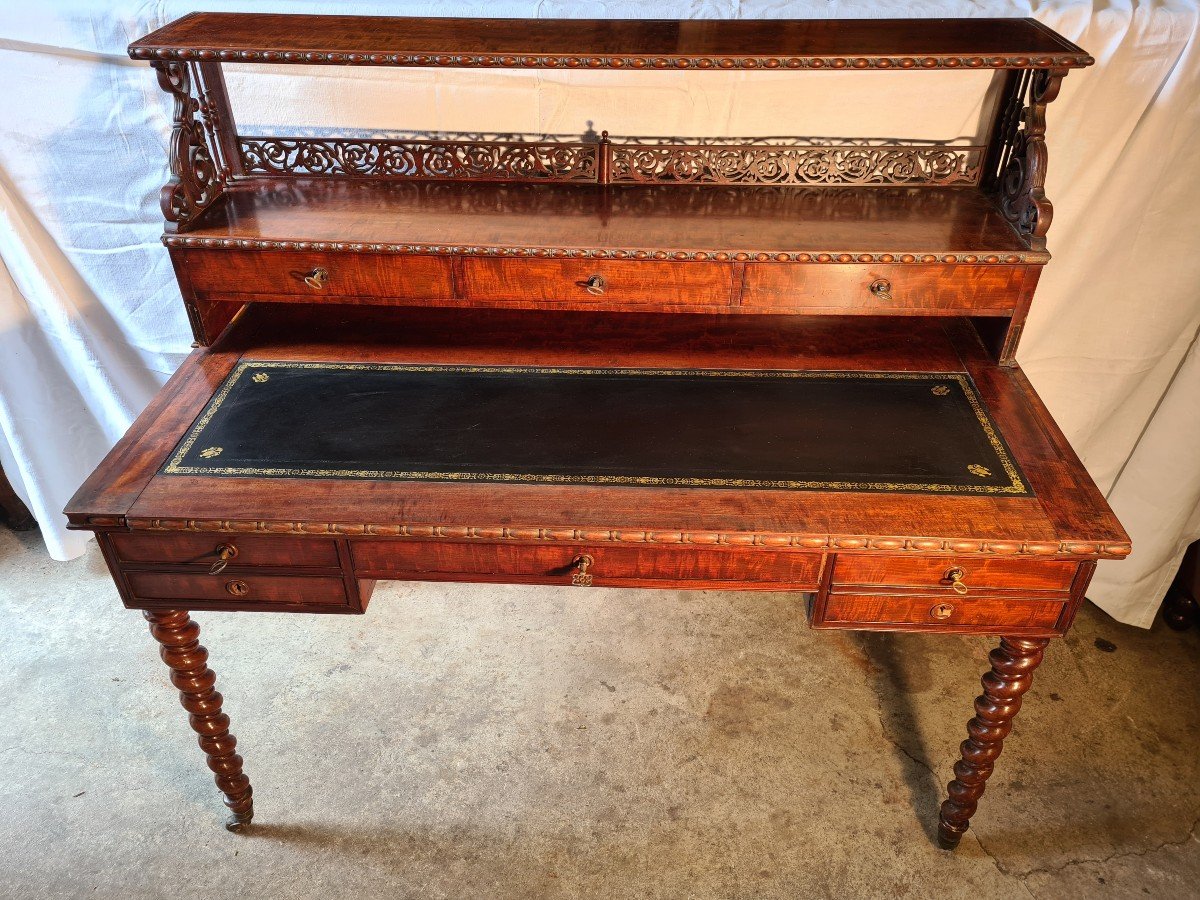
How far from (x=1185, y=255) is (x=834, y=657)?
1467 millimetres

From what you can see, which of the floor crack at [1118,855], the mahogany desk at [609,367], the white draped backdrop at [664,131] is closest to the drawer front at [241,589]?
the mahogany desk at [609,367]

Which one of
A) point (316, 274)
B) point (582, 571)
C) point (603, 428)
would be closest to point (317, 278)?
point (316, 274)

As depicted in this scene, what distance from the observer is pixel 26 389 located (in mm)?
2904

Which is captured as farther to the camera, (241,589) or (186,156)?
(186,156)

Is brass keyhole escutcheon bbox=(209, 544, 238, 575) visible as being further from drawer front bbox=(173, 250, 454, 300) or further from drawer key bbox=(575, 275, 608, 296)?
drawer key bbox=(575, 275, 608, 296)

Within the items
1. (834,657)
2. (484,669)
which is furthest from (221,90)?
(834,657)

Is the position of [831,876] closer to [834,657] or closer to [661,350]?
[834,657]

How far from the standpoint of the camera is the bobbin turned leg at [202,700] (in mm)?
2025

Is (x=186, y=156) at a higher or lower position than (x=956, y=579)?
higher

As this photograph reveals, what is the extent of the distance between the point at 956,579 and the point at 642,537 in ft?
2.00

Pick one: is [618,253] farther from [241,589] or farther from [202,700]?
[202,700]

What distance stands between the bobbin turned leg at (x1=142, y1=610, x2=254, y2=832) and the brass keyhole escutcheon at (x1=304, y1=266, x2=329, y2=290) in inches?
29.7

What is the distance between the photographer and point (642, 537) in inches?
67.9

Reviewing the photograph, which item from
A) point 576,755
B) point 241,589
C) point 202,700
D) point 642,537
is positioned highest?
point 642,537
